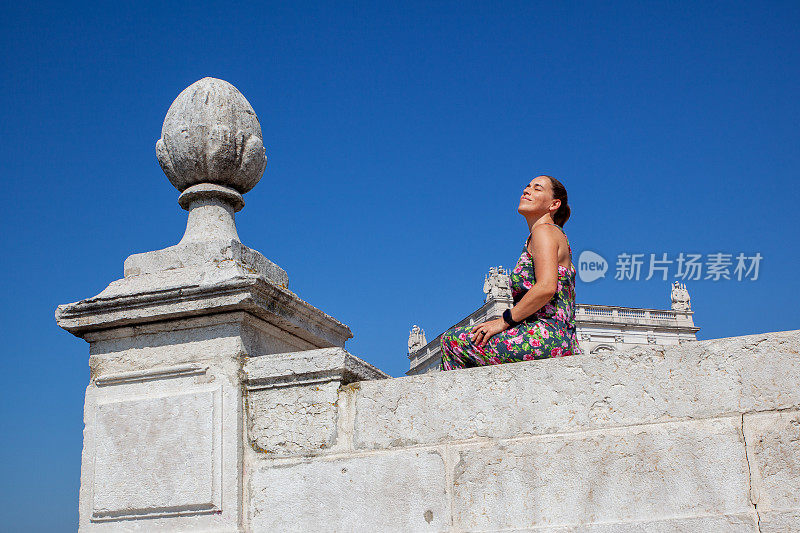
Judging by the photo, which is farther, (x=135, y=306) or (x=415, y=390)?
(x=135, y=306)

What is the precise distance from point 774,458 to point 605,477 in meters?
0.62

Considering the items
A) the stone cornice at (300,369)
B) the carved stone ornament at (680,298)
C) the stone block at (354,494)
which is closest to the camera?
the stone block at (354,494)

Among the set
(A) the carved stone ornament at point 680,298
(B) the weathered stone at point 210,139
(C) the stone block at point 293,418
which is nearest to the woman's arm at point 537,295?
(C) the stone block at point 293,418

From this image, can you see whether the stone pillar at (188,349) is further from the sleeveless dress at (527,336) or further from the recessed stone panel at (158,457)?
the sleeveless dress at (527,336)

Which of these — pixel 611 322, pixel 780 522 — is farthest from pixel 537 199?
pixel 611 322

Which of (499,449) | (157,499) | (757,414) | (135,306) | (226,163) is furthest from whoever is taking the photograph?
(226,163)

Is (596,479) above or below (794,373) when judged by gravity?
below

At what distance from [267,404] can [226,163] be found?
1.30 metres

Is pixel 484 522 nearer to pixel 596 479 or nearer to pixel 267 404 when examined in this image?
pixel 596 479

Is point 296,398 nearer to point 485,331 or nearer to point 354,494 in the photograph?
point 354,494

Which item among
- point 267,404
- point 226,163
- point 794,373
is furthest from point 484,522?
→ point 226,163

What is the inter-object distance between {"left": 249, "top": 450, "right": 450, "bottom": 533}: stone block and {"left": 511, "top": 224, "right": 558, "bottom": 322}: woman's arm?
786 mm

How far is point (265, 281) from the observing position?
3.39m

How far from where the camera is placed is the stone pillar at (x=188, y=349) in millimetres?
3215
